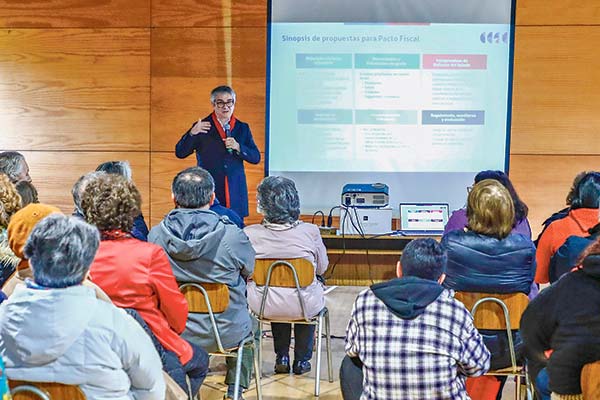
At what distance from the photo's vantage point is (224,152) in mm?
4992

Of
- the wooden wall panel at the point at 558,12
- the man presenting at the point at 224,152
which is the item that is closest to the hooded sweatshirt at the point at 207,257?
the man presenting at the point at 224,152

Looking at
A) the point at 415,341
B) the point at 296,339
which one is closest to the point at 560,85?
the point at 296,339

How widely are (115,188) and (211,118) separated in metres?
2.67

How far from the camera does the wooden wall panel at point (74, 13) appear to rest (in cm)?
618

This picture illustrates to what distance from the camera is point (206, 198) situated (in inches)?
119

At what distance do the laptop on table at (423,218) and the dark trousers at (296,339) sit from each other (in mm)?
2112

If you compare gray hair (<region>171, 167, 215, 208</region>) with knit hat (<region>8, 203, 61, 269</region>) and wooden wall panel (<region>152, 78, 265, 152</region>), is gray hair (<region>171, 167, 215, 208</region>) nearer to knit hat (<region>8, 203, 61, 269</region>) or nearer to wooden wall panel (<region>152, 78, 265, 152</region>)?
knit hat (<region>8, 203, 61, 269</region>)

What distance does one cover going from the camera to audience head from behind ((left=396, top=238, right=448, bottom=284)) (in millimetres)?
2121

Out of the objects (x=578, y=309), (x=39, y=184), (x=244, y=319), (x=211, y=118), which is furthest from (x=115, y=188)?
(x=39, y=184)

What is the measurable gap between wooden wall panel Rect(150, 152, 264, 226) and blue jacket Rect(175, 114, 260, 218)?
1149 mm

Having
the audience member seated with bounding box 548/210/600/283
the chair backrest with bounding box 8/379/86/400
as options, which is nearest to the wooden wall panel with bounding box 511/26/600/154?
the audience member seated with bounding box 548/210/600/283

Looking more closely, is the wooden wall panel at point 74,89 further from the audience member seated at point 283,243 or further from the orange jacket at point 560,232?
the orange jacket at point 560,232

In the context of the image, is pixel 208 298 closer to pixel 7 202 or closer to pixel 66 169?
pixel 7 202

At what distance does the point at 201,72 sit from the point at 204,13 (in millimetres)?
539
